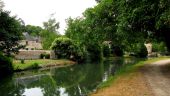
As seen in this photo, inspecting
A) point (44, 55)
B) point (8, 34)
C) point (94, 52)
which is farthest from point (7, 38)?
point (94, 52)

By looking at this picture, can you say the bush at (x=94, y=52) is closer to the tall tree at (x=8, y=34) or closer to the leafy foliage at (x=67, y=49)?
the leafy foliage at (x=67, y=49)

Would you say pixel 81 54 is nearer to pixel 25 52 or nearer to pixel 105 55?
pixel 25 52

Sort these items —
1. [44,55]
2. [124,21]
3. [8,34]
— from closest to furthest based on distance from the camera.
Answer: [124,21]
[8,34]
[44,55]

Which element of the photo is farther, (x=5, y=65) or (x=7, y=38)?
(x=5, y=65)

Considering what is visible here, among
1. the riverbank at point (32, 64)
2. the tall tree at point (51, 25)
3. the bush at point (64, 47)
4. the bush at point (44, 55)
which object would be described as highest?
the tall tree at point (51, 25)

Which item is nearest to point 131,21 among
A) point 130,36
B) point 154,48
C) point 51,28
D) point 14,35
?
point 130,36

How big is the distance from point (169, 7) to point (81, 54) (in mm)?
48150

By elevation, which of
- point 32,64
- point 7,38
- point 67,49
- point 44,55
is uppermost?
point 7,38

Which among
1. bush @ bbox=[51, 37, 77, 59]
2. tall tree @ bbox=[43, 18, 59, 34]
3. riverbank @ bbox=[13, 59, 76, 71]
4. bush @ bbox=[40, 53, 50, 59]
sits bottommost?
riverbank @ bbox=[13, 59, 76, 71]

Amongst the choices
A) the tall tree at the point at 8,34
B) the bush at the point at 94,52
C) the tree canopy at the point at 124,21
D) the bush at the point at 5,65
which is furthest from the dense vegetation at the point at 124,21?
the bush at the point at 94,52

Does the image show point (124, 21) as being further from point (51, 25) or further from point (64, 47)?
point (51, 25)

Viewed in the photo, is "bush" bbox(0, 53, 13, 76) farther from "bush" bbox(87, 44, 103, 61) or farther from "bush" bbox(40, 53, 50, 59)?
"bush" bbox(87, 44, 103, 61)

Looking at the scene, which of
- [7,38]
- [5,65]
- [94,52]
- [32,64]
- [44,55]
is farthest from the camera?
[94,52]

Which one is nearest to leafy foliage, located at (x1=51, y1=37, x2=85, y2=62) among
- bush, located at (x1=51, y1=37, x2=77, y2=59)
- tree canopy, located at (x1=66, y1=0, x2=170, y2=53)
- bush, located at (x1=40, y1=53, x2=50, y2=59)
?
bush, located at (x1=51, y1=37, x2=77, y2=59)
